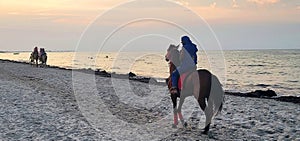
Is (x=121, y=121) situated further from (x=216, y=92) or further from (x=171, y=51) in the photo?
(x=216, y=92)

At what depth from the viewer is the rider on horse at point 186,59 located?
36.3ft

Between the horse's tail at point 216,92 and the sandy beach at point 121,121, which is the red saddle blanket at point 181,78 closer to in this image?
the horse's tail at point 216,92

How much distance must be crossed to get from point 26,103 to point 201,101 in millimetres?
9984

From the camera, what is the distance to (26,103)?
54.7 ft

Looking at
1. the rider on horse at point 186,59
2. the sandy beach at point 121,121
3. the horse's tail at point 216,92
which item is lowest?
the sandy beach at point 121,121

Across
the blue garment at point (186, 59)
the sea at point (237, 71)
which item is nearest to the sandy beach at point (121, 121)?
the blue garment at point (186, 59)

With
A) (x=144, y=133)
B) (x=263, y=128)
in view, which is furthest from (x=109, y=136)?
(x=263, y=128)

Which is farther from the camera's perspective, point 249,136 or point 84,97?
point 84,97

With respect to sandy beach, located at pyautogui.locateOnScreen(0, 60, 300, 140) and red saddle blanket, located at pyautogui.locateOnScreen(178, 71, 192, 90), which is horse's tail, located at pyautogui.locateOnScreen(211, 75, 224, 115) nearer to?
red saddle blanket, located at pyautogui.locateOnScreen(178, 71, 192, 90)

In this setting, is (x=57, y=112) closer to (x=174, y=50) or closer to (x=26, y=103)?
(x=26, y=103)

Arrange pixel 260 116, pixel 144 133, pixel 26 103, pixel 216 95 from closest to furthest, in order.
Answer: pixel 216 95
pixel 144 133
pixel 260 116
pixel 26 103

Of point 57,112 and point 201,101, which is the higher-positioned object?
point 201,101

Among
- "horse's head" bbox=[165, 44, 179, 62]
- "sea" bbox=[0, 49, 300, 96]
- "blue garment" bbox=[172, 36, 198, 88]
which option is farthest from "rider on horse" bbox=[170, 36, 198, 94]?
"sea" bbox=[0, 49, 300, 96]

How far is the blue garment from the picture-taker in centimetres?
1107
